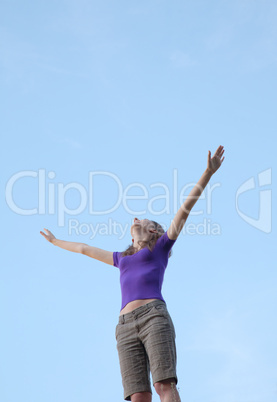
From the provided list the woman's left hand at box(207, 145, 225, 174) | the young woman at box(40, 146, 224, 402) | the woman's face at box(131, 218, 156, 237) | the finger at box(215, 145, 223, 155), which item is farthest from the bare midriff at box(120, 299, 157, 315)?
the finger at box(215, 145, 223, 155)

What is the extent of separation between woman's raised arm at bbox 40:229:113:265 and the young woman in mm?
57

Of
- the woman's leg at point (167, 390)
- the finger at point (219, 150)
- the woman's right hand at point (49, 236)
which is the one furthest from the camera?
the woman's right hand at point (49, 236)

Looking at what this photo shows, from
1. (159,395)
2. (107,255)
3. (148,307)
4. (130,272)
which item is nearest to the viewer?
(159,395)

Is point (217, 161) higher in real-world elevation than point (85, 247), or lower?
higher

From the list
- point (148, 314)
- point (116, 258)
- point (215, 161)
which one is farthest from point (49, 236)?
point (215, 161)

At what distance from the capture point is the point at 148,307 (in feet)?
15.9

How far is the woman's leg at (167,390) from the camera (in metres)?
4.41

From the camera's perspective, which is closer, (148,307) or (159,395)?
(159,395)

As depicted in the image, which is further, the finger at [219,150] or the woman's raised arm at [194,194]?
the finger at [219,150]

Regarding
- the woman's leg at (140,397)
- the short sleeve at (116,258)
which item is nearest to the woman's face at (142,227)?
the short sleeve at (116,258)

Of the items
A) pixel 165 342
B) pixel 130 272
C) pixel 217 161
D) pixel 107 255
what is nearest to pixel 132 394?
pixel 165 342

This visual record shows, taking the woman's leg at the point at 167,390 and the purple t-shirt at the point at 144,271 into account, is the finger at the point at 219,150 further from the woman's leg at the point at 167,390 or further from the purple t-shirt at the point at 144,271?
the woman's leg at the point at 167,390

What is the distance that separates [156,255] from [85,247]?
94cm

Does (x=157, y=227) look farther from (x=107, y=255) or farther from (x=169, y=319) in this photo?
(x=169, y=319)
